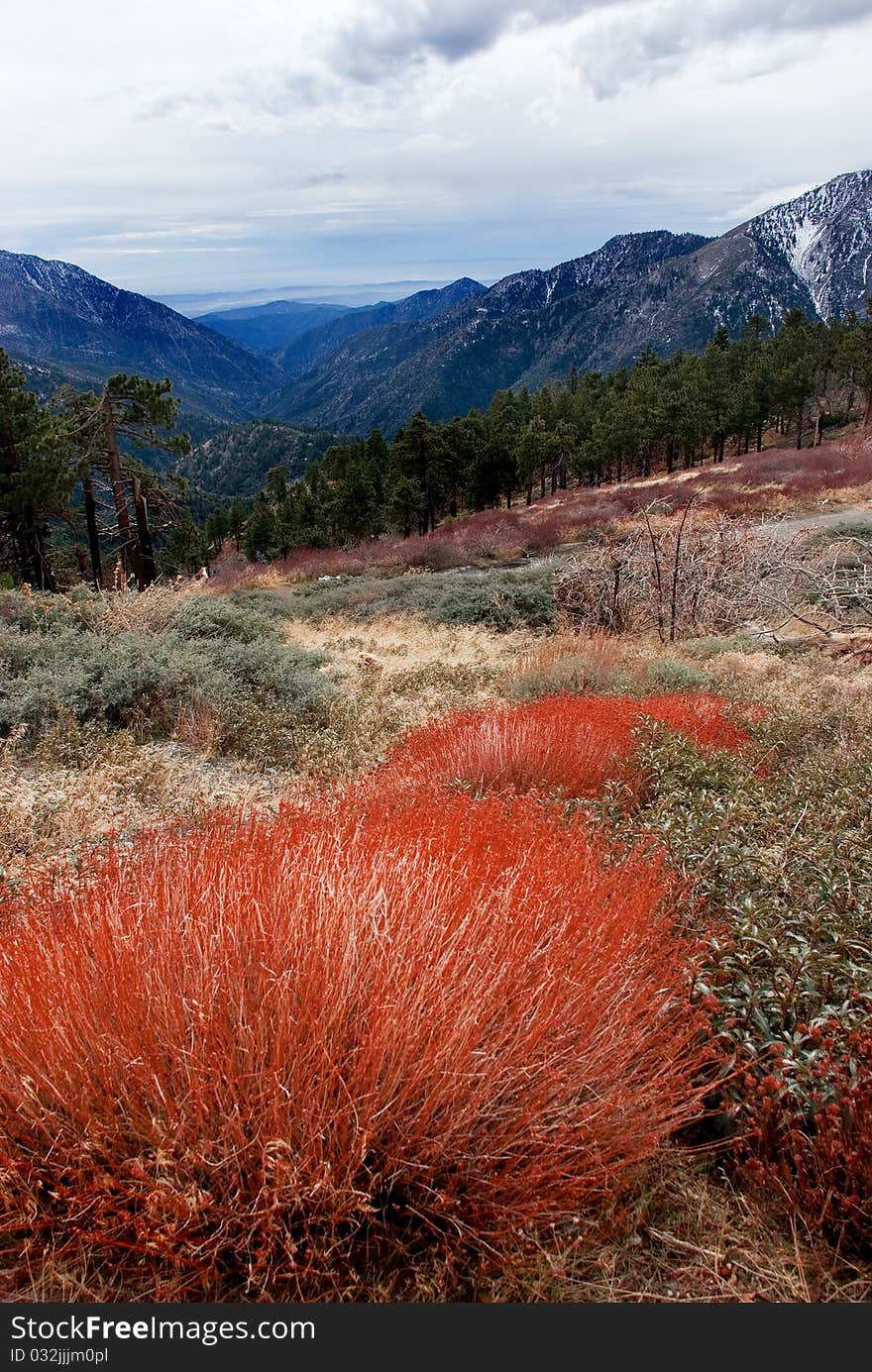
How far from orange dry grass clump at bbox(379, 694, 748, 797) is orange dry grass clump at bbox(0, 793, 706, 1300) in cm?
219

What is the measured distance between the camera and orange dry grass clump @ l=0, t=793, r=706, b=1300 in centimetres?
158

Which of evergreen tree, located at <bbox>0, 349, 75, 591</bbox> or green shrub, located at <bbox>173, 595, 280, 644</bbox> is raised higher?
evergreen tree, located at <bbox>0, 349, 75, 591</bbox>

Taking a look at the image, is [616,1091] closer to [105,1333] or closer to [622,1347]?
[622,1347]

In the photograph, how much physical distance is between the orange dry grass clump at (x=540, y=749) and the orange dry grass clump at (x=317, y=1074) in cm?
219

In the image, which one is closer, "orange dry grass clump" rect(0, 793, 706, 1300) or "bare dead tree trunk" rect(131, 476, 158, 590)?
"orange dry grass clump" rect(0, 793, 706, 1300)

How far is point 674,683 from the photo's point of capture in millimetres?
8219

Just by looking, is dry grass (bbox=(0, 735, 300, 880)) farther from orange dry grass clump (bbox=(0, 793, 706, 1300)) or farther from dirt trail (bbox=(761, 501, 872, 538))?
dirt trail (bbox=(761, 501, 872, 538))

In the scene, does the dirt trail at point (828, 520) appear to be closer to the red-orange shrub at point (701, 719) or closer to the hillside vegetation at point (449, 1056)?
the red-orange shrub at point (701, 719)

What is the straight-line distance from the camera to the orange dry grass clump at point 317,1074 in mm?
1584

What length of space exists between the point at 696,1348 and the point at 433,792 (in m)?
2.80

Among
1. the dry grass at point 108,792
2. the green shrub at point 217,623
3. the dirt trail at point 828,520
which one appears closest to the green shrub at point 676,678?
the dry grass at point 108,792

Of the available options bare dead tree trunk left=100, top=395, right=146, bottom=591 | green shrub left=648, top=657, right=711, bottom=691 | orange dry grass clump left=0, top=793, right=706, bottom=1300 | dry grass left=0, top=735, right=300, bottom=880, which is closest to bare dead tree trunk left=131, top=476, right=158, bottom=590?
bare dead tree trunk left=100, top=395, right=146, bottom=591

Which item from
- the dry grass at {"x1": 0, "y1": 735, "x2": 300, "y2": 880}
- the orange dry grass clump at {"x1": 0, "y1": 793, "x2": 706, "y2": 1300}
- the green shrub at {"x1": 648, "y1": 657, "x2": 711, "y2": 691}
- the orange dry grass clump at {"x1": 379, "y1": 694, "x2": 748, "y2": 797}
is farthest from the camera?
the green shrub at {"x1": 648, "y1": 657, "x2": 711, "y2": 691}

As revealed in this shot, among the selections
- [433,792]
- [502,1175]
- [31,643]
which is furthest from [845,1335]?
[31,643]
